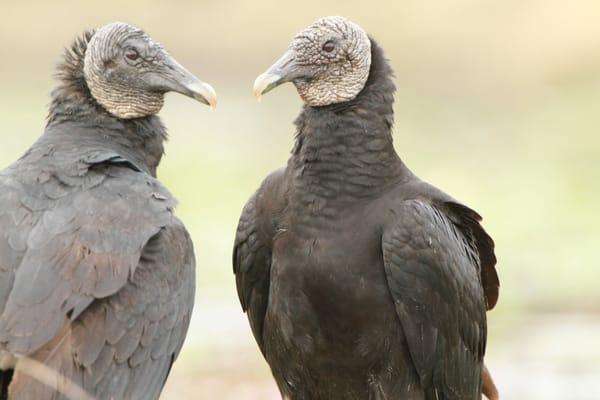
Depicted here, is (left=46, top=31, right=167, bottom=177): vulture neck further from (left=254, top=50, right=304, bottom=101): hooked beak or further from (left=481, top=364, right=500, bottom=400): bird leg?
(left=481, top=364, right=500, bottom=400): bird leg

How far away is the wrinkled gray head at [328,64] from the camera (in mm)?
6590

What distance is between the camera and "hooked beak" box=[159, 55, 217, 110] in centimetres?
650

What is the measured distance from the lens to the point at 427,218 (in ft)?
21.4

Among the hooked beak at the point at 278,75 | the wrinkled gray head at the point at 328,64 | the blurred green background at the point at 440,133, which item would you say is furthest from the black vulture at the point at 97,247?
the blurred green background at the point at 440,133

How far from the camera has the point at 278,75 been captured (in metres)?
6.52

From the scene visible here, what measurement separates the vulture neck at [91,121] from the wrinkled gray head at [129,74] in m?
0.04

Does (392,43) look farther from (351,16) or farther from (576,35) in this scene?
(576,35)

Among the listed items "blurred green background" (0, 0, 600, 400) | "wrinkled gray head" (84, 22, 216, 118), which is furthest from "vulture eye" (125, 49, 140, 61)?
"blurred green background" (0, 0, 600, 400)

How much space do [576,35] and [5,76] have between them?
265 inches

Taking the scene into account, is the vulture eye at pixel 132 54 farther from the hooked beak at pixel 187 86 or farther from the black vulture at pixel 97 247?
the hooked beak at pixel 187 86

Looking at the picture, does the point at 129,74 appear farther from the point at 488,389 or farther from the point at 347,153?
the point at 488,389

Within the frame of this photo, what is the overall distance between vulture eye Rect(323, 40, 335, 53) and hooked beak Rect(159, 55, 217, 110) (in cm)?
51

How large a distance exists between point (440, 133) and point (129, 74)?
10.1m

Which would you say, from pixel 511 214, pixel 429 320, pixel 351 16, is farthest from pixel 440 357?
pixel 351 16
